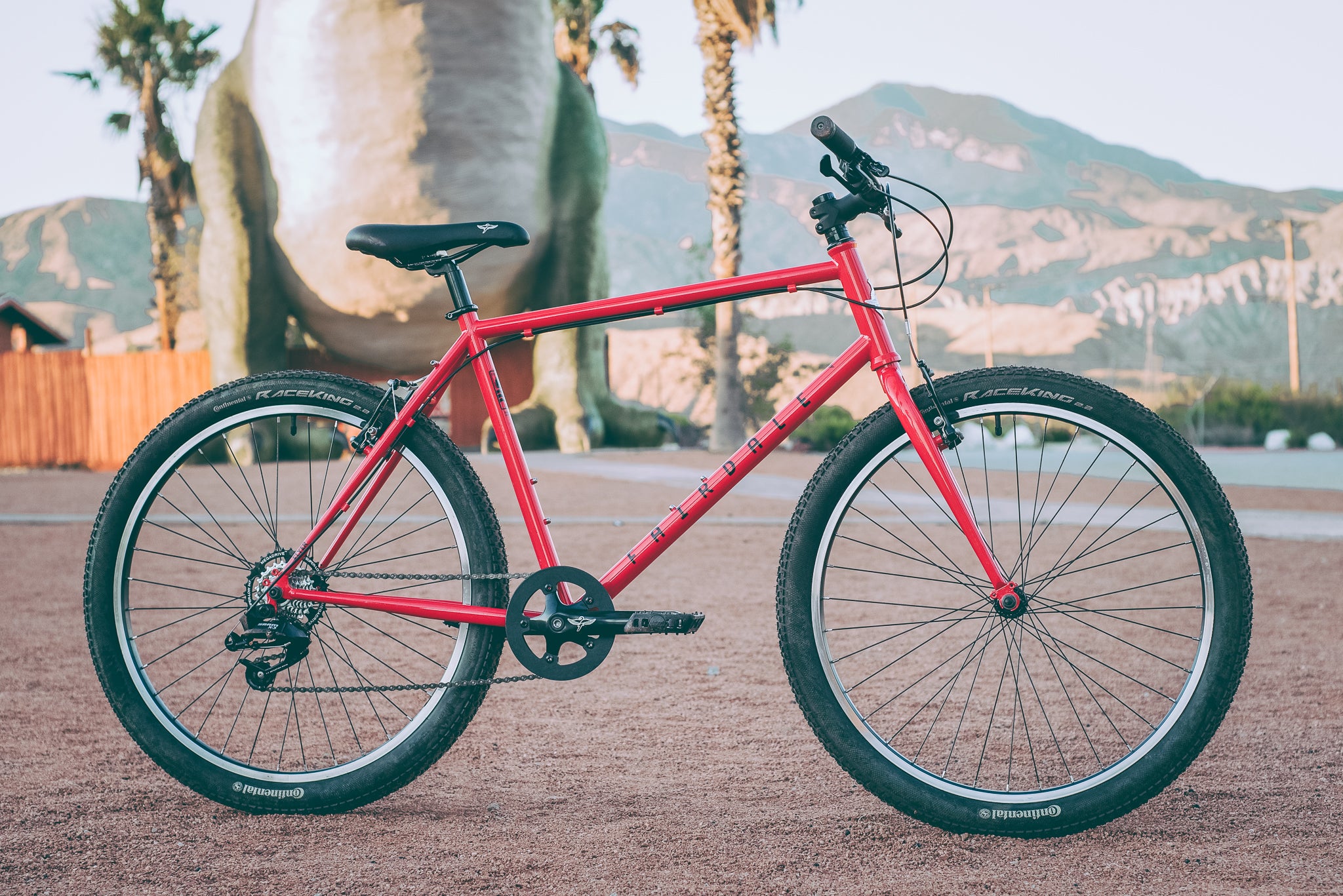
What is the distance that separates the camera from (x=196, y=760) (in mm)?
2727

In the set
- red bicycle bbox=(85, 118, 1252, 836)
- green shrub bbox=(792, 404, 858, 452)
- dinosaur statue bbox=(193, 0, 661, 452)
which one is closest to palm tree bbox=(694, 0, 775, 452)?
green shrub bbox=(792, 404, 858, 452)

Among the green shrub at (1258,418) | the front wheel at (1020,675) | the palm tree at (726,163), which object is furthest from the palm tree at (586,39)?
the front wheel at (1020,675)

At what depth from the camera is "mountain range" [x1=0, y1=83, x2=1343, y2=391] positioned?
263 ft

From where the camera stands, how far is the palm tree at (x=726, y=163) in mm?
17953

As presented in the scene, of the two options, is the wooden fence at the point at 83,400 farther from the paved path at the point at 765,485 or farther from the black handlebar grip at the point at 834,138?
the black handlebar grip at the point at 834,138

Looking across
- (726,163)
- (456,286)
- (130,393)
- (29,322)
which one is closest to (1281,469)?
(726,163)

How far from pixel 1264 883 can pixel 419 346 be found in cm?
1412

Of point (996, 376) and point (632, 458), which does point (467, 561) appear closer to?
point (996, 376)

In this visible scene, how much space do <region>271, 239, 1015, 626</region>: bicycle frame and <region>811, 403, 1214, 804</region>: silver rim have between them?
95mm

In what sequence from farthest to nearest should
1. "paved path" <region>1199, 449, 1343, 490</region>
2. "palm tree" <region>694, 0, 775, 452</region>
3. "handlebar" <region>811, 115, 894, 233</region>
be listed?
"palm tree" <region>694, 0, 775, 452</region> < "paved path" <region>1199, 449, 1343, 490</region> < "handlebar" <region>811, 115, 894, 233</region>

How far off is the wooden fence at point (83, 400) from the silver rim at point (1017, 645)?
13166 mm

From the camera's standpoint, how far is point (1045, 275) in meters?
119

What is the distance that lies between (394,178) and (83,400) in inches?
343

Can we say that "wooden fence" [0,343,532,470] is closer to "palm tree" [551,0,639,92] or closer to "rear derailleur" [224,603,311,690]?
"palm tree" [551,0,639,92]
